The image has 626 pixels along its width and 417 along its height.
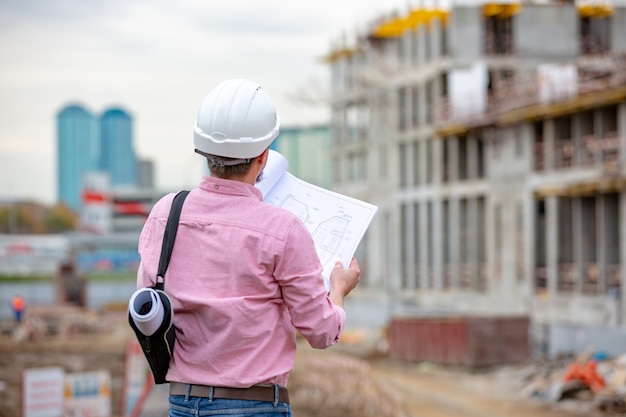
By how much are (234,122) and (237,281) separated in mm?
431

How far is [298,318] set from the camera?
130 inches

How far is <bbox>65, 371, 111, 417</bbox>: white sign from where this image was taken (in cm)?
1562

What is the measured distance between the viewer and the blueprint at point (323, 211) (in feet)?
11.9

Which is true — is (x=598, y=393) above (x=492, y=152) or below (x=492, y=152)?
below

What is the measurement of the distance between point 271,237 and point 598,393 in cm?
2462

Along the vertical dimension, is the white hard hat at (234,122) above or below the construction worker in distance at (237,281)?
above

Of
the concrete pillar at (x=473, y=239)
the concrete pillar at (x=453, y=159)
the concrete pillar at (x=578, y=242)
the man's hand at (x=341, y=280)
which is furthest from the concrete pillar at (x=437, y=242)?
the man's hand at (x=341, y=280)

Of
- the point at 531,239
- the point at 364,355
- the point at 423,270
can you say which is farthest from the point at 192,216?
the point at 423,270

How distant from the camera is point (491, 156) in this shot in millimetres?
48906

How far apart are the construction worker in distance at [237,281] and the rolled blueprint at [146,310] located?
0.09 metres

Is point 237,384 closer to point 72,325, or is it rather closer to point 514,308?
point 514,308

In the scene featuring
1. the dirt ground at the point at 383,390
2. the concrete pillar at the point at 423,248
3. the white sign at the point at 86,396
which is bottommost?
the dirt ground at the point at 383,390

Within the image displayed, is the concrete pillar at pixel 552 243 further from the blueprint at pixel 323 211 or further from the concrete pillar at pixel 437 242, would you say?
the blueprint at pixel 323 211

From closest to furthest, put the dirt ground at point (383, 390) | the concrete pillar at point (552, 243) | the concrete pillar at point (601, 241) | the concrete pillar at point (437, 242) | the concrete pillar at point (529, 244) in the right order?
the dirt ground at point (383, 390) < the concrete pillar at point (601, 241) < the concrete pillar at point (552, 243) < the concrete pillar at point (529, 244) < the concrete pillar at point (437, 242)
